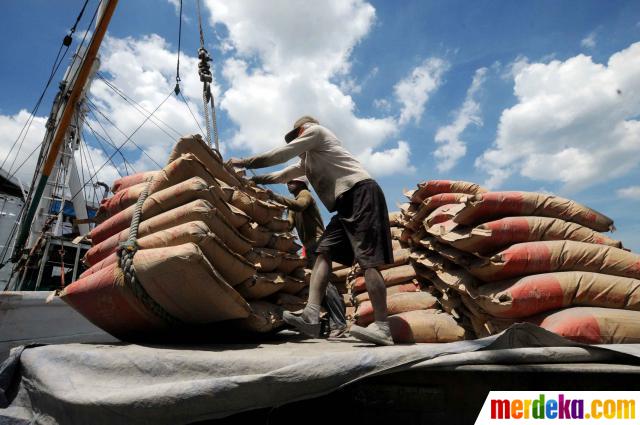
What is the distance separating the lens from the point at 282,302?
257cm

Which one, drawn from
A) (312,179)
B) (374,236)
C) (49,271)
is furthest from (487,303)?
(49,271)

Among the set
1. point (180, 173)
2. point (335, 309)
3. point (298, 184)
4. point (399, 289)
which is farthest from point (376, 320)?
point (298, 184)

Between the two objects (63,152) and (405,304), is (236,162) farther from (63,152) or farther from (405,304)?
(63,152)

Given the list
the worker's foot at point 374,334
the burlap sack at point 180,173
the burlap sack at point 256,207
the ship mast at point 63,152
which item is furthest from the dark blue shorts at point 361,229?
the ship mast at point 63,152

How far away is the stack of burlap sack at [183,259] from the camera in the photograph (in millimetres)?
1736

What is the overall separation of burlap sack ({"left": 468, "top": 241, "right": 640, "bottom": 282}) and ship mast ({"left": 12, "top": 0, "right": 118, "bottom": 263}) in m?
11.7

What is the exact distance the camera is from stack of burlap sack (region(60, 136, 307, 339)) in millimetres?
1736

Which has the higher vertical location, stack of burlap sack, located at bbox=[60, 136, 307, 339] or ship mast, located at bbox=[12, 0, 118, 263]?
ship mast, located at bbox=[12, 0, 118, 263]

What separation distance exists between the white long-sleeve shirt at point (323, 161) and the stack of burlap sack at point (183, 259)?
1.27ft

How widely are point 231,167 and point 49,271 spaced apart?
42.6ft

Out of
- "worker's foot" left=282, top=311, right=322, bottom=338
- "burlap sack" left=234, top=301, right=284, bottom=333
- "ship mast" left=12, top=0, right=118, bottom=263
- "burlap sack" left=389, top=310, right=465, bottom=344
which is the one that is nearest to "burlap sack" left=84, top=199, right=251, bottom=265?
"burlap sack" left=234, top=301, right=284, bottom=333

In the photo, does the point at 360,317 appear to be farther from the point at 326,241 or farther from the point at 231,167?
the point at 231,167

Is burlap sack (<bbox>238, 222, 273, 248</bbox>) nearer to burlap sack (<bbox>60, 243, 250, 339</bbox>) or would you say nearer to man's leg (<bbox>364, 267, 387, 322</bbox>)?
burlap sack (<bbox>60, 243, 250, 339</bbox>)

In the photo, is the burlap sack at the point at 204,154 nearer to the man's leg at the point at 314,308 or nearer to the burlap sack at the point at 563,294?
the man's leg at the point at 314,308
